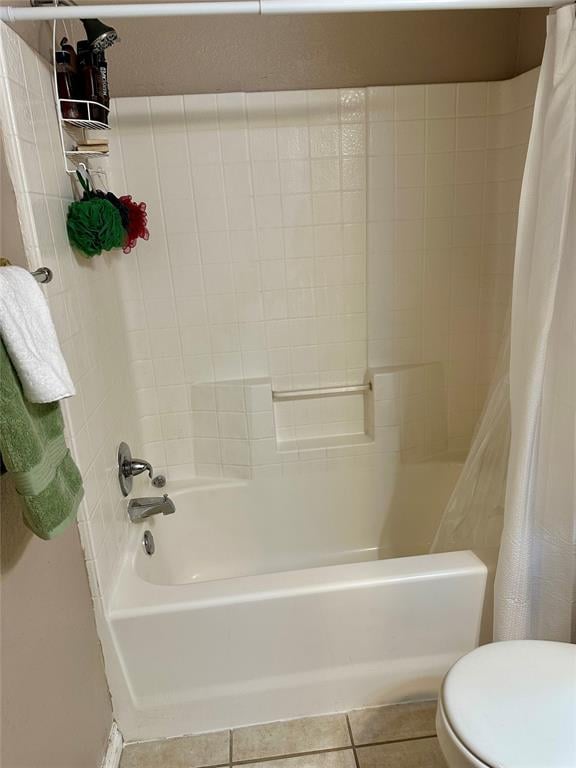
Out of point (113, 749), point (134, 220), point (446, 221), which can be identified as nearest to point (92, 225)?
point (134, 220)

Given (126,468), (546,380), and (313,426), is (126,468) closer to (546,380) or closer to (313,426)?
(313,426)

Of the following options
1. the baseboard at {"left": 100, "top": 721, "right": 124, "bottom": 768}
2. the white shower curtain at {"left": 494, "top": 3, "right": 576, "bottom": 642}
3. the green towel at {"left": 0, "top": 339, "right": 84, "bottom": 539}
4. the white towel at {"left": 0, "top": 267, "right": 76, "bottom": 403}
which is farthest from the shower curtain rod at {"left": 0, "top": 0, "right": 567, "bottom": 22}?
the baseboard at {"left": 100, "top": 721, "right": 124, "bottom": 768}

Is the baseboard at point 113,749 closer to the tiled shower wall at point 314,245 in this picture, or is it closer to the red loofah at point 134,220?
the tiled shower wall at point 314,245

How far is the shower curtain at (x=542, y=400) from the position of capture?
1192 millimetres

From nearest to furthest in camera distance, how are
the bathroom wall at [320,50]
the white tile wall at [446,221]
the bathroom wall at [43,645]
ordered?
the bathroom wall at [43,645] < the bathroom wall at [320,50] < the white tile wall at [446,221]

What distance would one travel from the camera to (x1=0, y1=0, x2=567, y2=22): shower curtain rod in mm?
1057

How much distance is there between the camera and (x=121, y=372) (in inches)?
73.1

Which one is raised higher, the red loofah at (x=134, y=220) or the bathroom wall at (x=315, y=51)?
the bathroom wall at (x=315, y=51)

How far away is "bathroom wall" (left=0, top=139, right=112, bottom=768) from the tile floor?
0.22 meters

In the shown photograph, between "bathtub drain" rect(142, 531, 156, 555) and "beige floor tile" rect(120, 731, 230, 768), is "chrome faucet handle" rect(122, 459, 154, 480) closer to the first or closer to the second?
"bathtub drain" rect(142, 531, 156, 555)

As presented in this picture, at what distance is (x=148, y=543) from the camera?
5.83 feet

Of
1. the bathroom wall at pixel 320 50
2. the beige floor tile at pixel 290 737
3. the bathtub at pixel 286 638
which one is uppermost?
the bathroom wall at pixel 320 50

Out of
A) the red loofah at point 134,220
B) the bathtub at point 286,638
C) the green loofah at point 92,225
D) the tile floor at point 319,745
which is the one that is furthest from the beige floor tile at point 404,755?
the red loofah at point 134,220

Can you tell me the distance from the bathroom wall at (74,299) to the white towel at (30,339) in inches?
10.8
